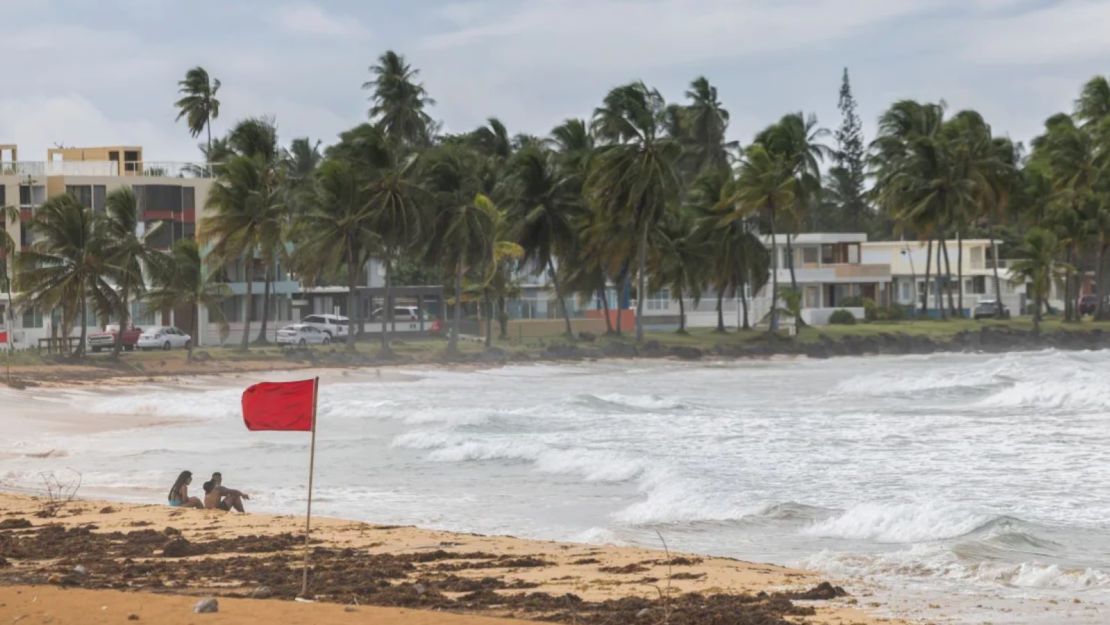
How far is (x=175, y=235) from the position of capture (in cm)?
6425

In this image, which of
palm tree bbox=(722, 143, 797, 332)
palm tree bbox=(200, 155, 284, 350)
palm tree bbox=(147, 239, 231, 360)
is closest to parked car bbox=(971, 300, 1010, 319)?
palm tree bbox=(722, 143, 797, 332)

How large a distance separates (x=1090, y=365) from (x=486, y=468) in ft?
114

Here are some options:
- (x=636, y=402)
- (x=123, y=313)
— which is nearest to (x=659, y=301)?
(x=123, y=313)

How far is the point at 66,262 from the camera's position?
161 feet

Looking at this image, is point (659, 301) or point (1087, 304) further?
point (1087, 304)

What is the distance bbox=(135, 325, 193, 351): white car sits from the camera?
57938 millimetres

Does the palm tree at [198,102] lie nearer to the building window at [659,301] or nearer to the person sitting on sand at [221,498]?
the building window at [659,301]

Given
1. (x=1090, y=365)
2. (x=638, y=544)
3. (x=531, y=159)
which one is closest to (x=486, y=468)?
(x=638, y=544)

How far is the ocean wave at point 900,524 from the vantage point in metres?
16.7

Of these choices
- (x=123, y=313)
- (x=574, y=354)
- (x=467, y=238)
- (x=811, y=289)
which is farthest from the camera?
(x=811, y=289)

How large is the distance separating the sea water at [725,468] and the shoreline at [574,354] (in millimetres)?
4052

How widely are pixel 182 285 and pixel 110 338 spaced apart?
5114 millimetres

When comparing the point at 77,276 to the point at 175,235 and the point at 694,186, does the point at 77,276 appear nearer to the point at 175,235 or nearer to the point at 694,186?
the point at 175,235

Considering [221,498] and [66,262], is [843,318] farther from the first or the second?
[221,498]
